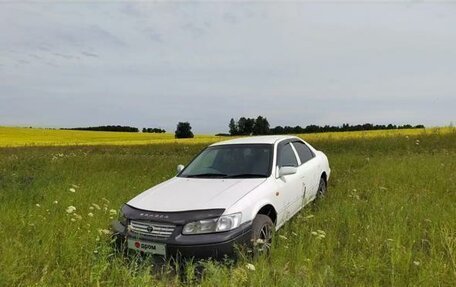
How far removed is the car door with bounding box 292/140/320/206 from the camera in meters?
6.45

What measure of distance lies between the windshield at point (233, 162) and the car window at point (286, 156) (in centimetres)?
16

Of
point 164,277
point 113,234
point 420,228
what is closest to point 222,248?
point 164,277

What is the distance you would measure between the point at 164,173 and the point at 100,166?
3192mm

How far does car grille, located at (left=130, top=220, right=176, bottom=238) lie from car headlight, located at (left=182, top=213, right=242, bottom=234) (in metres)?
0.18

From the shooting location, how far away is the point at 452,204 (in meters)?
6.07

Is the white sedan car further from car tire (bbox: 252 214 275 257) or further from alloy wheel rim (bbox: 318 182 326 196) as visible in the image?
alloy wheel rim (bbox: 318 182 326 196)

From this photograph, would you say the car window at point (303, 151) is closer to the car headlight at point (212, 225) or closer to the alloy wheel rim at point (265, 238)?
the alloy wheel rim at point (265, 238)

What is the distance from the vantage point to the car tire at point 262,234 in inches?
168

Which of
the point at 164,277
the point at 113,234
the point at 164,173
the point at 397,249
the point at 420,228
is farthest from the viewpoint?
the point at 164,173

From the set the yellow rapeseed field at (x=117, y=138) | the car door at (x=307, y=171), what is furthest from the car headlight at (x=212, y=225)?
the yellow rapeseed field at (x=117, y=138)

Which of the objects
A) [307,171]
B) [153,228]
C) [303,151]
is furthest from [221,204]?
[303,151]

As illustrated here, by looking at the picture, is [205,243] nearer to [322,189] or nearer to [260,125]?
[322,189]

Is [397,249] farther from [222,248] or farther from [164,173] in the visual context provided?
[164,173]

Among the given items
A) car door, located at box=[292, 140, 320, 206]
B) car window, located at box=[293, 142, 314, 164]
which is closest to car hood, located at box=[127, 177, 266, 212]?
car door, located at box=[292, 140, 320, 206]
